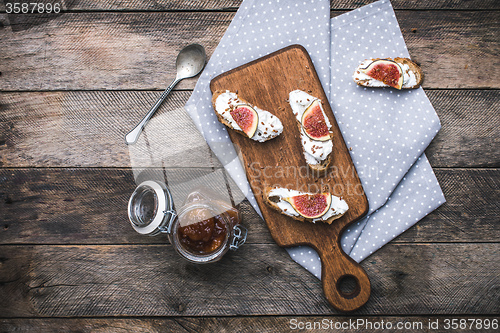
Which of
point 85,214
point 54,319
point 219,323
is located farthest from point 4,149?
point 219,323

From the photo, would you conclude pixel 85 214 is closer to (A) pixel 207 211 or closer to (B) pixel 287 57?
(A) pixel 207 211

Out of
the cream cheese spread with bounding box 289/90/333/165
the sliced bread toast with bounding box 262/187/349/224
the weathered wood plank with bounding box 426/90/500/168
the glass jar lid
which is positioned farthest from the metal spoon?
the weathered wood plank with bounding box 426/90/500/168

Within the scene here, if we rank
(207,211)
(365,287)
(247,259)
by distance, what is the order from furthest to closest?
(247,259)
(365,287)
(207,211)

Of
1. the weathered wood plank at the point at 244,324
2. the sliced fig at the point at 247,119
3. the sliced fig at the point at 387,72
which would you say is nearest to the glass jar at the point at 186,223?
the sliced fig at the point at 247,119

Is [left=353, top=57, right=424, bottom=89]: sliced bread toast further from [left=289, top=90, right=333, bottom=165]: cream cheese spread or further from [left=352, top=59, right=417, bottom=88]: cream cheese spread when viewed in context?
[left=289, top=90, right=333, bottom=165]: cream cheese spread

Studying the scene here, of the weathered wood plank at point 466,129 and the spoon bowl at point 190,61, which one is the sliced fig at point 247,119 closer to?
the spoon bowl at point 190,61

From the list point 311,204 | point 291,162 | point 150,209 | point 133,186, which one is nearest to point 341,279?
point 311,204

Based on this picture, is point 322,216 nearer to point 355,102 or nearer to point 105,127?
point 355,102
